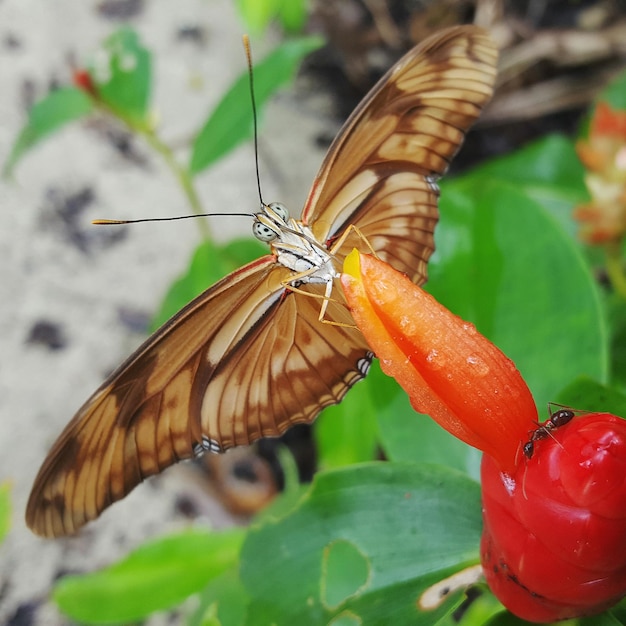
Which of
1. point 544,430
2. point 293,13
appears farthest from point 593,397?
point 293,13

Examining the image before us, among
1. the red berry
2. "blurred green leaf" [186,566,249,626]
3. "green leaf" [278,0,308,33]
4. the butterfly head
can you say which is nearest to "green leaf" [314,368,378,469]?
"blurred green leaf" [186,566,249,626]

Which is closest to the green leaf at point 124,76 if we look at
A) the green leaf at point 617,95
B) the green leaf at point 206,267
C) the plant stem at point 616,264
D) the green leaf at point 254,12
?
the green leaf at point 206,267

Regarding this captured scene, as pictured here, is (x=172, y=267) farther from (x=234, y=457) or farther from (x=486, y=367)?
(x=486, y=367)

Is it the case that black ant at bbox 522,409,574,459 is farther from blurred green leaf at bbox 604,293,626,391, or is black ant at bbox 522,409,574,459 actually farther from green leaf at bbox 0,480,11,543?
green leaf at bbox 0,480,11,543

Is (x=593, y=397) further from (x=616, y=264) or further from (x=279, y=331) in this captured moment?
(x=616, y=264)

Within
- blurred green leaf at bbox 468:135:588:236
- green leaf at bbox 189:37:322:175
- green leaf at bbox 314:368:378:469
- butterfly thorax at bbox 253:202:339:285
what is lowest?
green leaf at bbox 314:368:378:469
